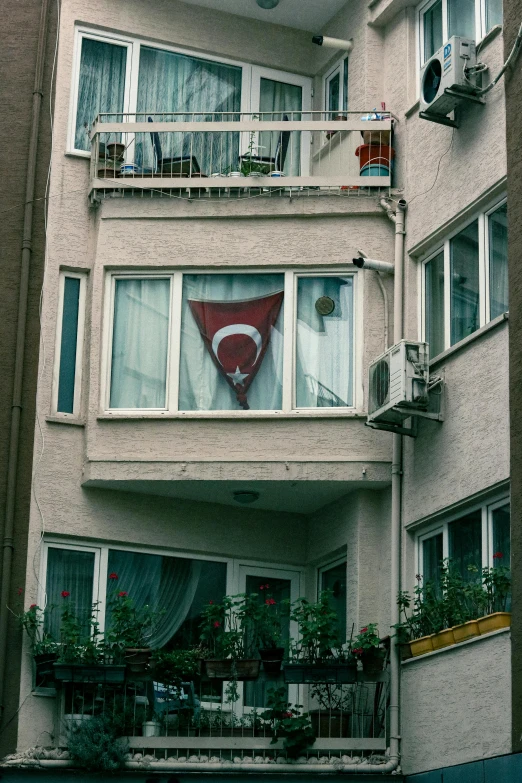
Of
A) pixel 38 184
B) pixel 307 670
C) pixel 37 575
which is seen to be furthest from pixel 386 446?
pixel 38 184

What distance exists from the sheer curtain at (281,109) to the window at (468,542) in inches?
225

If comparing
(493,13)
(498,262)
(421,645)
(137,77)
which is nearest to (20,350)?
(137,77)

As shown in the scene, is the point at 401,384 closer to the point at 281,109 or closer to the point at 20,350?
the point at 20,350

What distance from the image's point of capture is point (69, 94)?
57.0 ft

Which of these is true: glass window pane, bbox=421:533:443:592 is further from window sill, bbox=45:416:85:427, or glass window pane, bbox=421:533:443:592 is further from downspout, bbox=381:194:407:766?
window sill, bbox=45:416:85:427

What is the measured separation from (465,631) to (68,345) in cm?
622

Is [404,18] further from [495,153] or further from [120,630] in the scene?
[120,630]

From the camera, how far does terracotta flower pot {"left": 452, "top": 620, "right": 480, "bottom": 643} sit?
13070 mm

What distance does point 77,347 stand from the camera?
16.5 m

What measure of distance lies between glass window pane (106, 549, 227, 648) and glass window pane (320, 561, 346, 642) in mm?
1288

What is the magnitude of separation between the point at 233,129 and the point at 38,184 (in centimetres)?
253

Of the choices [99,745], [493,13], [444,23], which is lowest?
[99,745]

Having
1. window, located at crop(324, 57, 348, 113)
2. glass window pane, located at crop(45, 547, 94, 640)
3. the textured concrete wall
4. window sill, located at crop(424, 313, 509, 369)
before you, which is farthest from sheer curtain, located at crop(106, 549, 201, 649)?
window, located at crop(324, 57, 348, 113)

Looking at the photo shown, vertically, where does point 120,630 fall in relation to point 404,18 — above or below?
below
